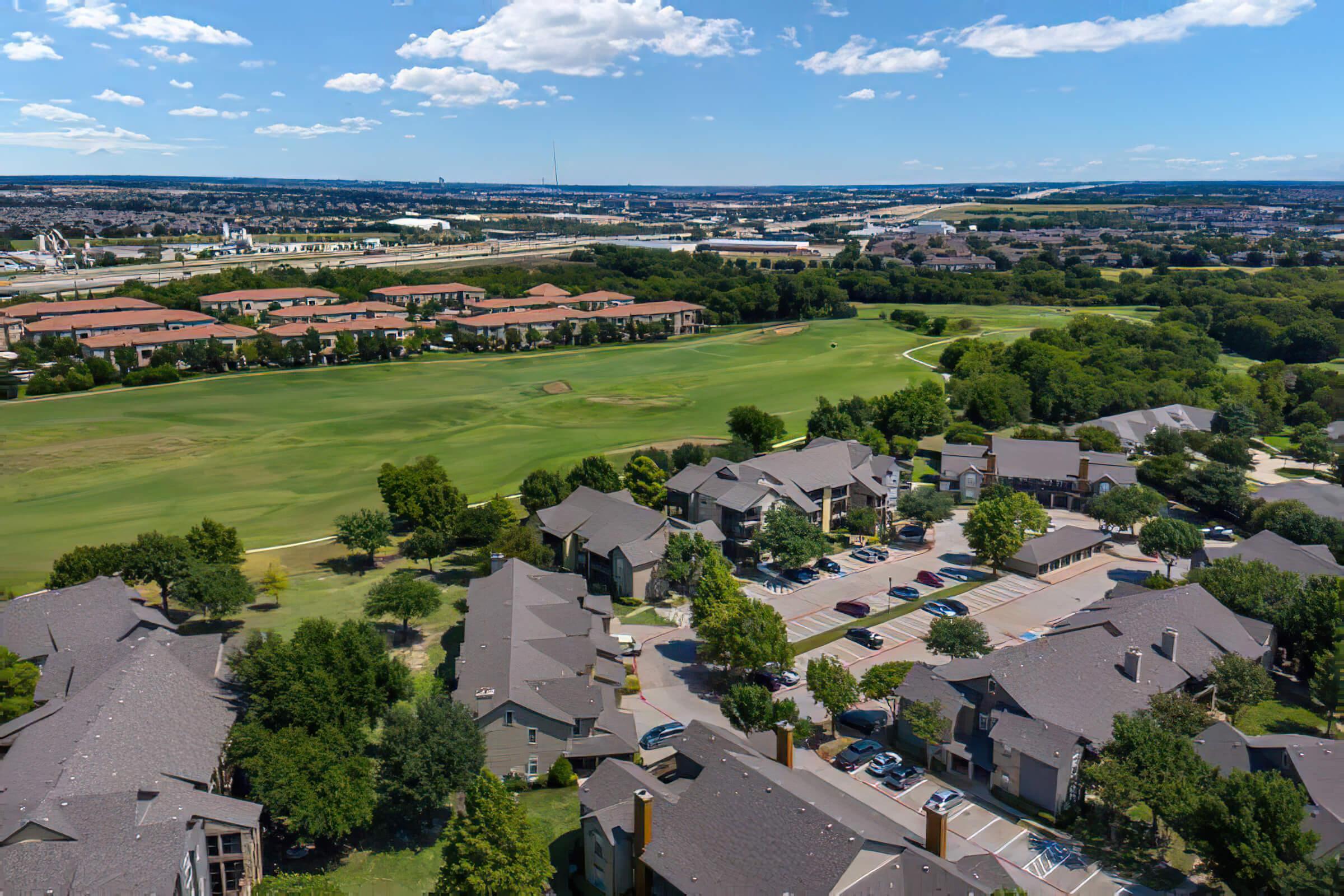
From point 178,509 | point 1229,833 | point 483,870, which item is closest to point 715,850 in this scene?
point 483,870

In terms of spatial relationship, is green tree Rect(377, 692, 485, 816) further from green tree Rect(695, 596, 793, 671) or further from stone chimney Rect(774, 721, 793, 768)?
green tree Rect(695, 596, 793, 671)

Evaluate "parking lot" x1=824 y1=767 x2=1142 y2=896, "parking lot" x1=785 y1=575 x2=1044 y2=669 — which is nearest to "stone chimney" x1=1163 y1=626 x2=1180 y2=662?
"parking lot" x1=785 y1=575 x2=1044 y2=669

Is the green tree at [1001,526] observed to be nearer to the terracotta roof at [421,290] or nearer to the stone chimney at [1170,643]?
the stone chimney at [1170,643]

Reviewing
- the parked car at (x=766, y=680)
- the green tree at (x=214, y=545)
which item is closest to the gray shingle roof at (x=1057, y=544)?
the parked car at (x=766, y=680)

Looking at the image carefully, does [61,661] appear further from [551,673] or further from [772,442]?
[772,442]

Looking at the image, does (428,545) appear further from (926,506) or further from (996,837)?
(996,837)

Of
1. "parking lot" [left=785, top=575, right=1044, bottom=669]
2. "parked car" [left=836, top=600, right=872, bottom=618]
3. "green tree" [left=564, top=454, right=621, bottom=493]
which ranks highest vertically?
"green tree" [left=564, top=454, right=621, bottom=493]

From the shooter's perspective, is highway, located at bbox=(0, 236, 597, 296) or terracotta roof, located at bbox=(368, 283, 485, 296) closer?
terracotta roof, located at bbox=(368, 283, 485, 296)
